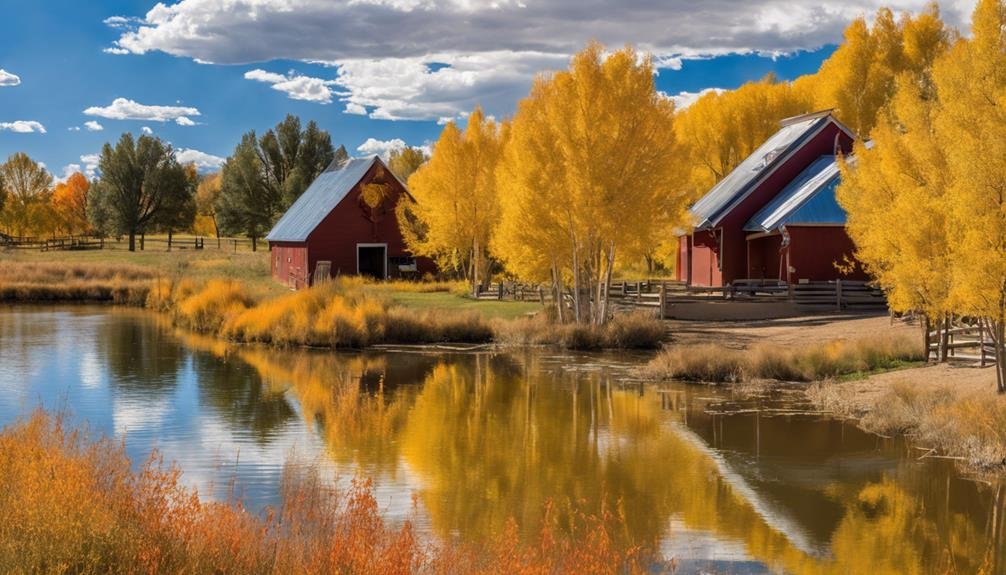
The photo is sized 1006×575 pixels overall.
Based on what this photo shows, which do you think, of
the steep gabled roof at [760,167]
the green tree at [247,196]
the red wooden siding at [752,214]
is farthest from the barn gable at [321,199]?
the green tree at [247,196]

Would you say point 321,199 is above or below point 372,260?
above

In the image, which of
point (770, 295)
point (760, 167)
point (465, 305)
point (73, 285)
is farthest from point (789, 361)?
point (73, 285)

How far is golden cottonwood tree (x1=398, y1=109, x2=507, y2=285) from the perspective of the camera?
48.4 meters

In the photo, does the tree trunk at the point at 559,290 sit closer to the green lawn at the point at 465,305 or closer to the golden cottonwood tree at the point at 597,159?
the golden cottonwood tree at the point at 597,159

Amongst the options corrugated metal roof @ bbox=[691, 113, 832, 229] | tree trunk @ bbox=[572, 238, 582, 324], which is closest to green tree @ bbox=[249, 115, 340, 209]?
corrugated metal roof @ bbox=[691, 113, 832, 229]

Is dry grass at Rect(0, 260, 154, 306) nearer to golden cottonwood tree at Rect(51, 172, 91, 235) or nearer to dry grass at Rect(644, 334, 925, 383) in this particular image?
dry grass at Rect(644, 334, 925, 383)

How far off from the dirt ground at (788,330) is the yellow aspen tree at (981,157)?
9851 mm

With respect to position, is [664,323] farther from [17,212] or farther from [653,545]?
[17,212]

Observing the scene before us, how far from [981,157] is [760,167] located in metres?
26.9

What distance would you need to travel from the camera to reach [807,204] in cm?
3994

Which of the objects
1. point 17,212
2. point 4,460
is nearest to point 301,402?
point 4,460

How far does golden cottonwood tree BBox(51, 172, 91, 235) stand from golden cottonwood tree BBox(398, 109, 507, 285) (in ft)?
230

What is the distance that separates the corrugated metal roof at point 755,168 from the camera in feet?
140

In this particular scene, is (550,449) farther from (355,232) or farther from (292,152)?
(292,152)
